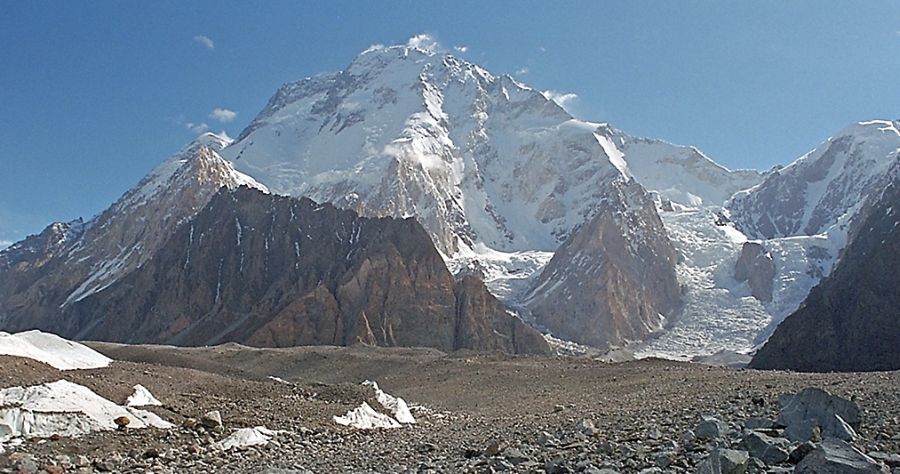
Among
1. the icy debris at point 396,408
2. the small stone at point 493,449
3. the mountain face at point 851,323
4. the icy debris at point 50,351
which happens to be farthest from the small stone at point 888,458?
the mountain face at point 851,323

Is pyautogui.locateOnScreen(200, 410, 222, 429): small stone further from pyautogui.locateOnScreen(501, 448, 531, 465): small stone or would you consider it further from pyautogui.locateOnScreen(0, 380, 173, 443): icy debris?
pyautogui.locateOnScreen(501, 448, 531, 465): small stone

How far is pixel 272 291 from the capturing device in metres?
139

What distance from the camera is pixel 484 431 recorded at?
24.9m

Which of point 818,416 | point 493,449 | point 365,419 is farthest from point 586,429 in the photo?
point 365,419

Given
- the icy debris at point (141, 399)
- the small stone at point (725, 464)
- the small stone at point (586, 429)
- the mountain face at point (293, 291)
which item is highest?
the mountain face at point (293, 291)

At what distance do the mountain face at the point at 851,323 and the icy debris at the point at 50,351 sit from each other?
73859mm

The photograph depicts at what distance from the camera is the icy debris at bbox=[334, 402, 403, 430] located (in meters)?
30.5

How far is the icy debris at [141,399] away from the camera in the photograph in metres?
26.9

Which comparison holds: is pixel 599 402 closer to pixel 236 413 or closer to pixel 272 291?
pixel 236 413

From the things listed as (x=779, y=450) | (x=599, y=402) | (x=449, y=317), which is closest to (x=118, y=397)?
(x=599, y=402)

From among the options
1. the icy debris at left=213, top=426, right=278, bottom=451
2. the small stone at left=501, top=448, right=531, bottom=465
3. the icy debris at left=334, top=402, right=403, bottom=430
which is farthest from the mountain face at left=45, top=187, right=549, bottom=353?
the small stone at left=501, top=448, right=531, bottom=465

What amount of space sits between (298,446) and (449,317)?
353 feet

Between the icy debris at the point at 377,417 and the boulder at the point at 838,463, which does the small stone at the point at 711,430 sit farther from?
the icy debris at the point at 377,417

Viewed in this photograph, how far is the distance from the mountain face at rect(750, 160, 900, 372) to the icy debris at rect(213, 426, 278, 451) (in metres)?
76.0
